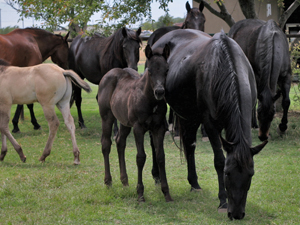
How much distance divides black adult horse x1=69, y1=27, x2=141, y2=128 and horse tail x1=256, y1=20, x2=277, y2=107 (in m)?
2.46

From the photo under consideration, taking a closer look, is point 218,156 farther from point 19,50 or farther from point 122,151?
point 19,50

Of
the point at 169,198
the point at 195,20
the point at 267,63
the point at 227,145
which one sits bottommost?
the point at 169,198

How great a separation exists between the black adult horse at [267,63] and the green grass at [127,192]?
A: 0.88 metres

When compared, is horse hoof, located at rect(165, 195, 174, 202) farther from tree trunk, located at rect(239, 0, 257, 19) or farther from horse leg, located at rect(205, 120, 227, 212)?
tree trunk, located at rect(239, 0, 257, 19)

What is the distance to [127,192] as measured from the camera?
15.1ft

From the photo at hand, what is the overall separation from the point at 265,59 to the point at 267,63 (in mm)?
121

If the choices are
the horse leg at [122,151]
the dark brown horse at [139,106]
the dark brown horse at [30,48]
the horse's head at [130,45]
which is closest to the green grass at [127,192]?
the horse leg at [122,151]

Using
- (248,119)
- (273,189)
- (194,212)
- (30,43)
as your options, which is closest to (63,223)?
(194,212)

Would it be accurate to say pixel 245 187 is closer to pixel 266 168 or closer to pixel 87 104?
pixel 266 168

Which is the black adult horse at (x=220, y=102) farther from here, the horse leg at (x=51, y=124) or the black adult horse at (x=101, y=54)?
the black adult horse at (x=101, y=54)

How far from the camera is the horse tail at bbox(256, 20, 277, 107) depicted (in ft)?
18.9

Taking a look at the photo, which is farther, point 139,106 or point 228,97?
point 139,106

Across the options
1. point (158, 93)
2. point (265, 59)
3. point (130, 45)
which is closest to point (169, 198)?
point (158, 93)

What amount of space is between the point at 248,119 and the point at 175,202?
1.47 m
